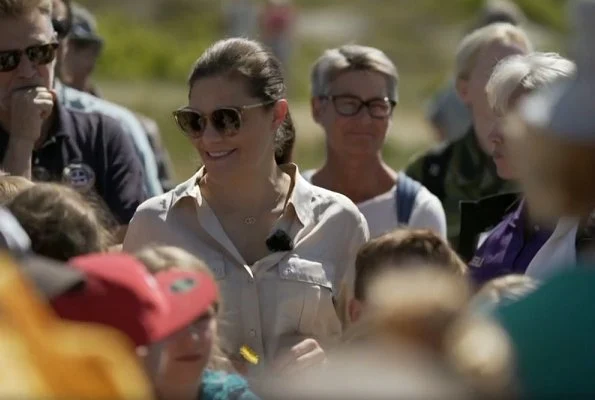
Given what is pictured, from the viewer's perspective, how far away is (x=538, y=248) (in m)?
5.11

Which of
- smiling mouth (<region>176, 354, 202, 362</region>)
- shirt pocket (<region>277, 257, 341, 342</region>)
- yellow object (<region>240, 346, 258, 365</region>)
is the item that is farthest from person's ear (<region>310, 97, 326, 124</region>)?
smiling mouth (<region>176, 354, 202, 362</region>)

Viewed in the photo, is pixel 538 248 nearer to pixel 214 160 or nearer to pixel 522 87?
pixel 522 87

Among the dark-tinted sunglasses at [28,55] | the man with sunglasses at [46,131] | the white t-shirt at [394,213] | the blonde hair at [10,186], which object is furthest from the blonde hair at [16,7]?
the white t-shirt at [394,213]

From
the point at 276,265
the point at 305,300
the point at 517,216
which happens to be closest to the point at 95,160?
the point at 276,265

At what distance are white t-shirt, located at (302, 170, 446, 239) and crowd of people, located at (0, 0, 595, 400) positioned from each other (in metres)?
0.01

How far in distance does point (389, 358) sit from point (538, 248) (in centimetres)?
275

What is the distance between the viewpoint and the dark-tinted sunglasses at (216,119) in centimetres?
498

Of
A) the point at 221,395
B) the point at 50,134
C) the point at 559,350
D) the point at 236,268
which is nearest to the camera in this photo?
the point at 559,350

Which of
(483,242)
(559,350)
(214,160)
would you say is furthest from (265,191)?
(559,350)

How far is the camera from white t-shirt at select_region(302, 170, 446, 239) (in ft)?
19.6

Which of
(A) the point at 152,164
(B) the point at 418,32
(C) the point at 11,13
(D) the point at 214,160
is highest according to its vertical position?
(C) the point at 11,13

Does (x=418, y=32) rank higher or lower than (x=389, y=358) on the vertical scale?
lower

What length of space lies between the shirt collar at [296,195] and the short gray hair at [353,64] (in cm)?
131

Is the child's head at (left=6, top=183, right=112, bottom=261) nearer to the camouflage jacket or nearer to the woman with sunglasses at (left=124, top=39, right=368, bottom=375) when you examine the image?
the woman with sunglasses at (left=124, top=39, right=368, bottom=375)
